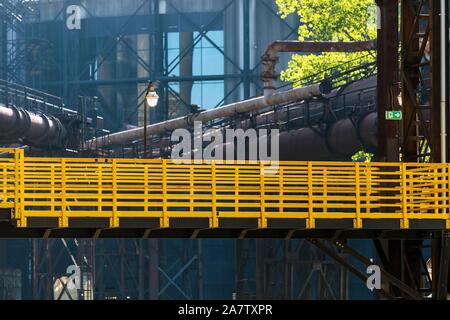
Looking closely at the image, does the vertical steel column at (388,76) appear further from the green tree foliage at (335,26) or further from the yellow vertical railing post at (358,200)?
the green tree foliage at (335,26)

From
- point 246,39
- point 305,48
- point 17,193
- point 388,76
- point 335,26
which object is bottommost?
point 17,193

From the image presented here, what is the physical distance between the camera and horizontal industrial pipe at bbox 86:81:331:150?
57844 mm

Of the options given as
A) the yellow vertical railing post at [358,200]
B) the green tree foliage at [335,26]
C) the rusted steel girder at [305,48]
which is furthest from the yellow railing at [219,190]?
the green tree foliage at [335,26]

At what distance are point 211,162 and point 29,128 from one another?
28474 millimetres

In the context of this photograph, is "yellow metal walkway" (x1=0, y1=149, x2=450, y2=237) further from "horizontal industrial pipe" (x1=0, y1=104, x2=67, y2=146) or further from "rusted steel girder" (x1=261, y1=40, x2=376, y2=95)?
"horizontal industrial pipe" (x1=0, y1=104, x2=67, y2=146)

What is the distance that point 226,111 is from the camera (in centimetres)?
6669

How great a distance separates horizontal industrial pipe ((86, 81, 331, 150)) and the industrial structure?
10 centimetres

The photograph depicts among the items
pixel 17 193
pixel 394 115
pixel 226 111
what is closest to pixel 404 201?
pixel 394 115

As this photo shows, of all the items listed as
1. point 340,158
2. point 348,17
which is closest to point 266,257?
point 340,158

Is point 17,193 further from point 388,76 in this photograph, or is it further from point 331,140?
point 331,140

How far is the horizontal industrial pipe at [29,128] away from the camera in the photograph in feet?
204

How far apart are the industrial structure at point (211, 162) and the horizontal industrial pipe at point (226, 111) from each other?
3.9 inches

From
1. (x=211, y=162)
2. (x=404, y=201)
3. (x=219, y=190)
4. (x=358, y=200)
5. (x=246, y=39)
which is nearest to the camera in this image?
(x=219, y=190)
